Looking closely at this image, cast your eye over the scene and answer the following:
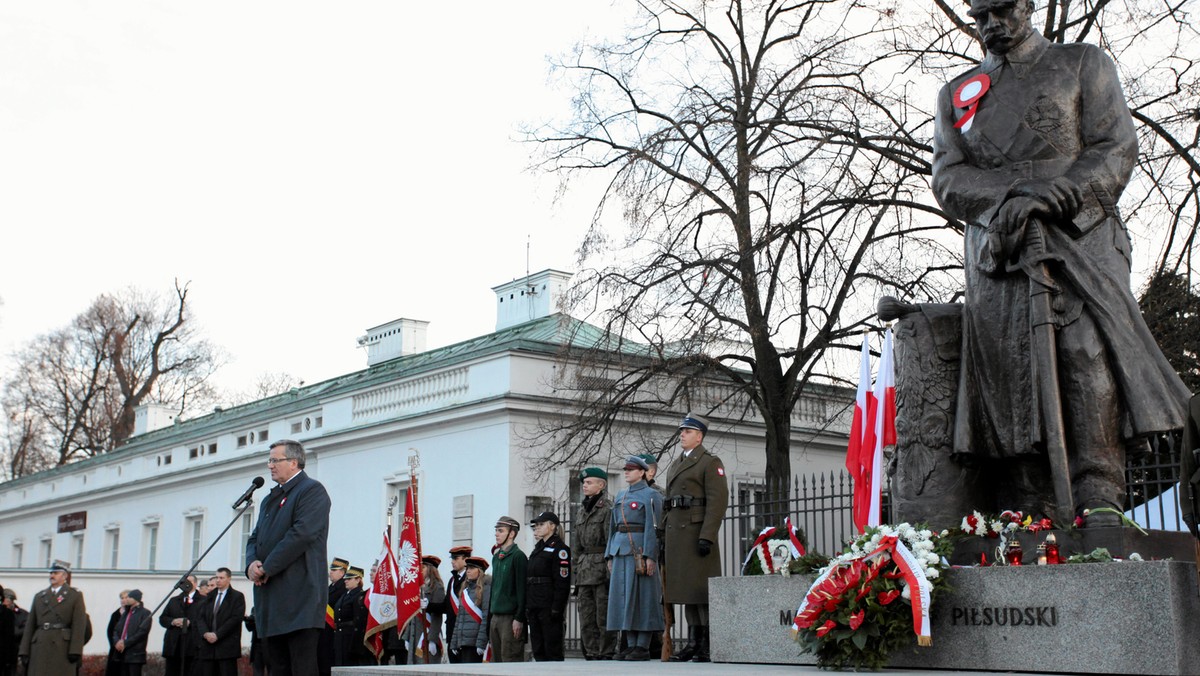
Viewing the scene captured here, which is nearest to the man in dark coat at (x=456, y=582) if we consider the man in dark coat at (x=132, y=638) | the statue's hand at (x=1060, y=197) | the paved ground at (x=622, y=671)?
the man in dark coat at (x=132, y=638)

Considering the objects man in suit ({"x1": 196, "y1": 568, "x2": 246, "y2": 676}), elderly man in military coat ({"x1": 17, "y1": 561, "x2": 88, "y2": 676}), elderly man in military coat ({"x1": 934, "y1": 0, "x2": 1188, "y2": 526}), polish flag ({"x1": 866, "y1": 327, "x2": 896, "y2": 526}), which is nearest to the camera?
elderly man in military coat ({"x1": 934, "y1": 0, "x2": 1188, "y2": 526})

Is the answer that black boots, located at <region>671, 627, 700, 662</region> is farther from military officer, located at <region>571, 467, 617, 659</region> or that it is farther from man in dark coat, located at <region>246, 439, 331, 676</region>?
military officer, located at <region>571, 467, 617, 659</region>

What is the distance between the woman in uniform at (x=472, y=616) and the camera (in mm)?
13602

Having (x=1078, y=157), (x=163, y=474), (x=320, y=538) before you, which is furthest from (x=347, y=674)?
(x=163, y=474)

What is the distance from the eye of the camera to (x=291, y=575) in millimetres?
7668

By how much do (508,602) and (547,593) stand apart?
0.64 metres

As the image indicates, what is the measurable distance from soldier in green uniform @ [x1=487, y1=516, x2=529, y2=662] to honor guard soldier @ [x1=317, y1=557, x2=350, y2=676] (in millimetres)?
2249

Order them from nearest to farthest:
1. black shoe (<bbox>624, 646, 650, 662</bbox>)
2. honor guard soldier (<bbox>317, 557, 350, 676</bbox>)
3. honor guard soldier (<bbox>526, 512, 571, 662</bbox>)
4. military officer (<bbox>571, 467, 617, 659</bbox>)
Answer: black shoe (<bbox>624, 646, 650, 662</bbox>) → honor guard soldier (<bbox>526, 512, 571, 662</bbox>) → military officer (<bbox>571, 467, 617, 659</bbox>) → honor guard soldier (<bbox>317, 557, 350, 676</bbox>)

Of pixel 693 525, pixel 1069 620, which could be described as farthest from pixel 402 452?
pixel 1069 620

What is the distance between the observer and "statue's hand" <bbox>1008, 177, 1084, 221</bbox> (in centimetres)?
596

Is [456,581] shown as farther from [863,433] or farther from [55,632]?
[863,433]

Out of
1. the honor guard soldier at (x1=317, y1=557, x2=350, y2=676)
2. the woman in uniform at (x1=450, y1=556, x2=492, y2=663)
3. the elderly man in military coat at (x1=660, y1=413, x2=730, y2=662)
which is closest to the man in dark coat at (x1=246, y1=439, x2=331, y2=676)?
the elderly man in military coat at (x1=660, y1=413, x2=730, y2=662)

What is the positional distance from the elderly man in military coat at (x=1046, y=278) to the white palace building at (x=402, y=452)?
13.6 meters

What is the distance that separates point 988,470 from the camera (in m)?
6.44
